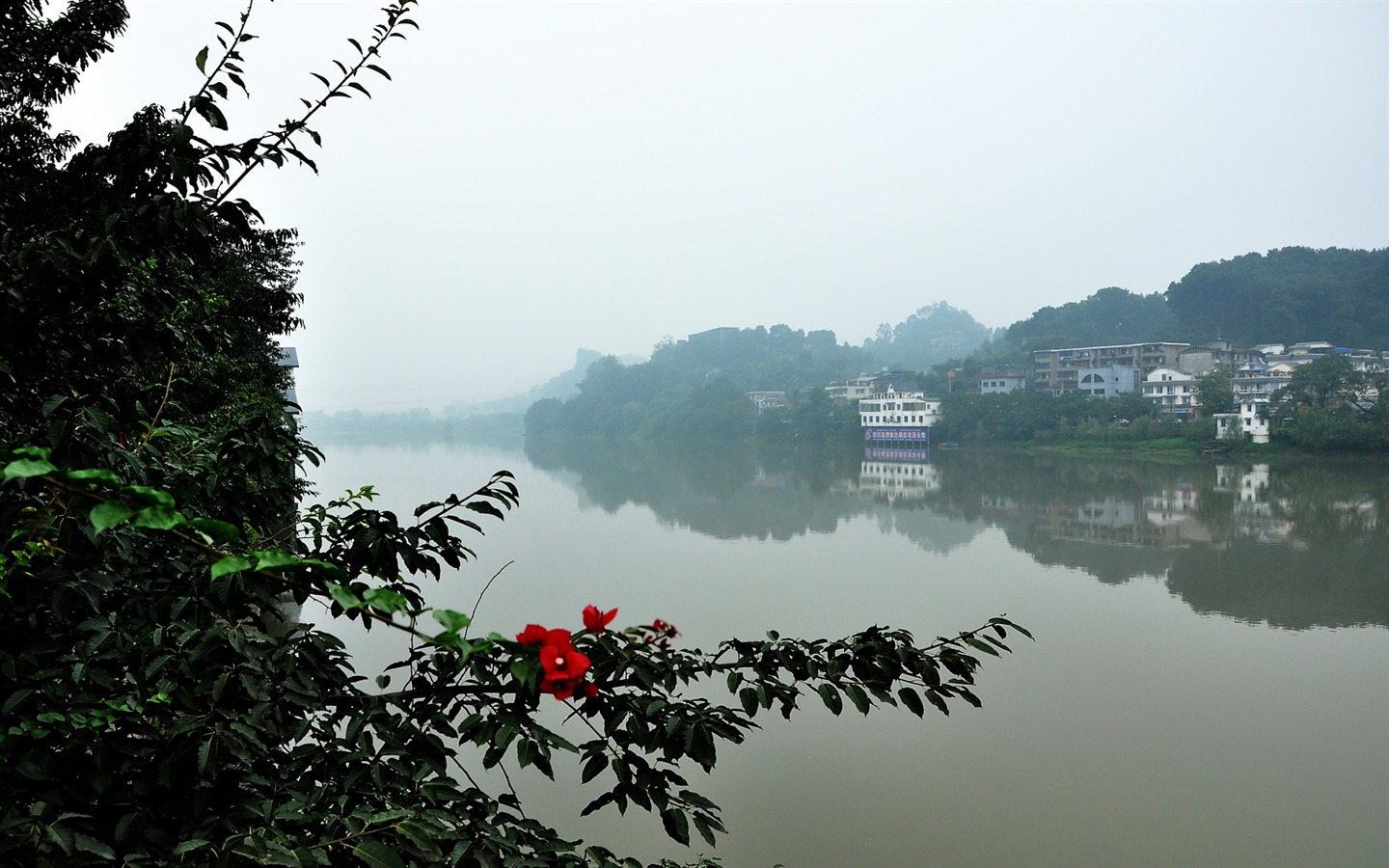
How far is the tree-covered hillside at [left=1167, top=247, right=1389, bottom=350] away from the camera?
30797mm

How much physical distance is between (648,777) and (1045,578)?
9.07 m

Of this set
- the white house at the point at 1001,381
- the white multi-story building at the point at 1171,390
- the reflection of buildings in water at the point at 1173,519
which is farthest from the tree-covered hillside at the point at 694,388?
the reflection of buildings in water at the point at 1173,519

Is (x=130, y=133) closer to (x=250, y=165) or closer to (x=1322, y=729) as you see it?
(x=250, y=165)

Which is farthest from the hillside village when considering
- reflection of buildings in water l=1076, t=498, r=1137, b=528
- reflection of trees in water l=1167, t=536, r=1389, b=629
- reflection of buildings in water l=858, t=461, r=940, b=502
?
reflection of trees in water l=1167, t=536, r=1389, b=629

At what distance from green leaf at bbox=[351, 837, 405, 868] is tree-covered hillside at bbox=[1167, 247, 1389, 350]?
3811 centimetres

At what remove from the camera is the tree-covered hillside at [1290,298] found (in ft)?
101

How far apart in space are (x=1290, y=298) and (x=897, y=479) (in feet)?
72.4

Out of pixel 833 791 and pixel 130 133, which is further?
pixel 833 791

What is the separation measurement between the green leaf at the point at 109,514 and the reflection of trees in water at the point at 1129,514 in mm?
8968

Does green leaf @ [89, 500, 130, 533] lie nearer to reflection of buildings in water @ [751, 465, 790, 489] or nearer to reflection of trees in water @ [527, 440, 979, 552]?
reflection of trees in water @ [527, 440, 979, 552]

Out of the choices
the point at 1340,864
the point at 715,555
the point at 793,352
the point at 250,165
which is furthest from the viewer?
the point at 793,352

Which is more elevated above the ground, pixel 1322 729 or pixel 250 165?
pixel 250 165

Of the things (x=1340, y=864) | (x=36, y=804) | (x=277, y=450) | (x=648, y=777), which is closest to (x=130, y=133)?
(x=277, y=450)

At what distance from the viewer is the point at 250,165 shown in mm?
1075
